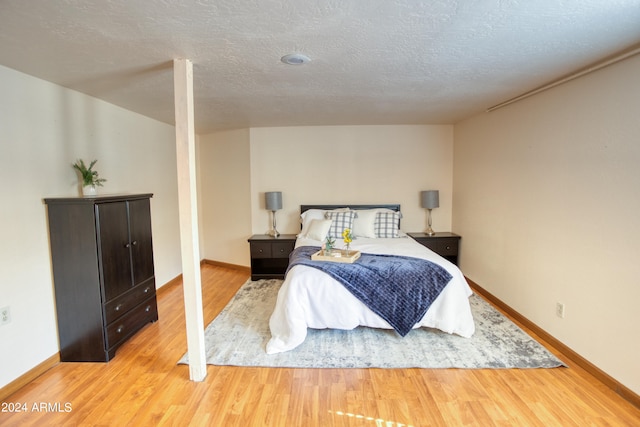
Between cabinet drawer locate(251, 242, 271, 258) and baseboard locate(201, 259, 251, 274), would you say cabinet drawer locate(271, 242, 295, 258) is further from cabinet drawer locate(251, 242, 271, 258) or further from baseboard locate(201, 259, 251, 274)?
baseboard locate(201, 259, 251, 274)

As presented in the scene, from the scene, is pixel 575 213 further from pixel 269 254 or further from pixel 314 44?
pixel 269 254

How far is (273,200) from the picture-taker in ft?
15.0

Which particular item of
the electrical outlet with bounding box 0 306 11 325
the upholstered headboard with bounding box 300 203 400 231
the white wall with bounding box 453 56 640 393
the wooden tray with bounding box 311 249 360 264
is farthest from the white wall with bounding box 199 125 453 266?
the electrical outlet with bounding box 0 306 11 325

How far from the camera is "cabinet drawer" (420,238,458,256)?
14.6 feet

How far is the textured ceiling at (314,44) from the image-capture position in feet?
4.99

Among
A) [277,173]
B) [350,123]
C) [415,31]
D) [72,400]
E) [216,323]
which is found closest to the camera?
[415,31]

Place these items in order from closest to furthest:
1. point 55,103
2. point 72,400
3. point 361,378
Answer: point 72,400
point 361,378
point 55,103

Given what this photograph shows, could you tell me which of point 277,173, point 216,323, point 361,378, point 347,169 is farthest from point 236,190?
point 361,378

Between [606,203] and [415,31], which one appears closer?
[415,31]

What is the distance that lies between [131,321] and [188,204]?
150 cm

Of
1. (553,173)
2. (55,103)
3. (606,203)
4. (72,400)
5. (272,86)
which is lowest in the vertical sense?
(72,400)

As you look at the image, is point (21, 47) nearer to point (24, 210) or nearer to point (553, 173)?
point (24, 210)

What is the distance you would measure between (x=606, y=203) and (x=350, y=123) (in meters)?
3.09

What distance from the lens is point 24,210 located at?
229cm
